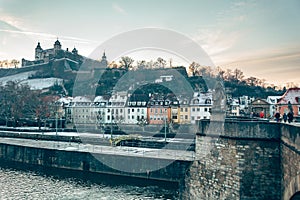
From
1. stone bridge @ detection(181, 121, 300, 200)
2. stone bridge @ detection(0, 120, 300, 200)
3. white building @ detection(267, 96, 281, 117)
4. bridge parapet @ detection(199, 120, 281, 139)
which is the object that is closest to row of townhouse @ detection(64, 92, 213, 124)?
white building @ detection(267, 96, 281, 117)

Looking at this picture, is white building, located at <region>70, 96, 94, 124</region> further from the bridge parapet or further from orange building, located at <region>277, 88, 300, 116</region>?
the bridge parapet

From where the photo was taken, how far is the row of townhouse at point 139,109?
5769cm

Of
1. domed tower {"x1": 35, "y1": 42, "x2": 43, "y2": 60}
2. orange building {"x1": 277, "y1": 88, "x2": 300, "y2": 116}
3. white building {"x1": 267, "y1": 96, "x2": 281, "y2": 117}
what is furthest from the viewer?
domed tower {"x1": 35, "y1": 42, "x2": 43, "y2": 60}

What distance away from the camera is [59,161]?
31.8m

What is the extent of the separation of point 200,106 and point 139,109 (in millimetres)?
12332

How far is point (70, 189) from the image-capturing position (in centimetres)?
2362

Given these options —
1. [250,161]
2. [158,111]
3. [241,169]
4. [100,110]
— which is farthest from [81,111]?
[250,161]

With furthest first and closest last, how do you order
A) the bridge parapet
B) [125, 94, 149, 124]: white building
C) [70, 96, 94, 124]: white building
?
1. [70, 96, 94, 124]: white building
2. [125, 94, 149, 124]: white building
3. the bridge parapet

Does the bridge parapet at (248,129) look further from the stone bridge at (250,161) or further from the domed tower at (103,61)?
the domed tower at (103,61)

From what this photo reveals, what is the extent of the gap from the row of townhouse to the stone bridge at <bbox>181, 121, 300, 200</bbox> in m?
41.2

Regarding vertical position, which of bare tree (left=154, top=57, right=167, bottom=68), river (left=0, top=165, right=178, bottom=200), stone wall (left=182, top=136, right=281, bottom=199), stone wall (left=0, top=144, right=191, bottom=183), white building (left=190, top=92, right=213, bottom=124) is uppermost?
bare tree (left=154, top=57, right=167, bottom=68)

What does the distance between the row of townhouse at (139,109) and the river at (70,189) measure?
3093cm

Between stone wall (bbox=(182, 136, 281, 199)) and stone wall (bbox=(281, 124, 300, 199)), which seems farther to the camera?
stone wall (bbox=(182, 136, 281, 199))

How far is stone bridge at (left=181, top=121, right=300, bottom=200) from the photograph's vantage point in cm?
1091
